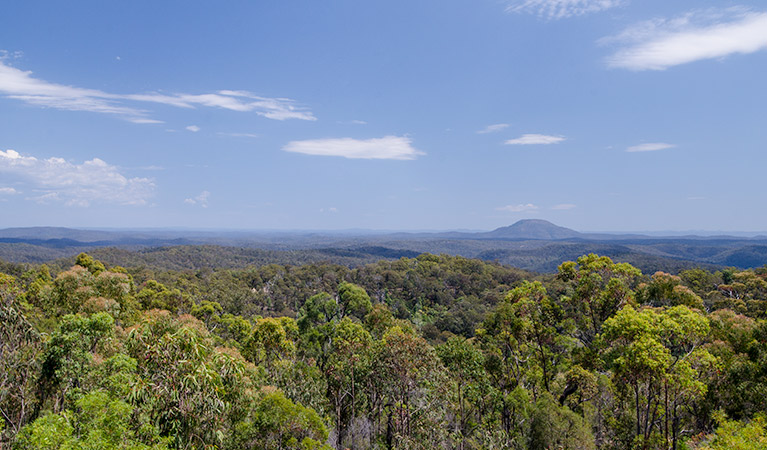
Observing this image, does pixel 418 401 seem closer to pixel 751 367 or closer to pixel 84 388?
pixel 84 388

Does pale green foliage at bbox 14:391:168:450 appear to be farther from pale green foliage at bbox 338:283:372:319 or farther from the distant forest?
pale green foliage at bbox 338:283:372:319

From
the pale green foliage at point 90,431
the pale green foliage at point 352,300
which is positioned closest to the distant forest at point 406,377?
the pale green foliage at point 90,431

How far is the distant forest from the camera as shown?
25.3 ft

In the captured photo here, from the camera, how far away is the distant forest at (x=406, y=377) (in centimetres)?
772

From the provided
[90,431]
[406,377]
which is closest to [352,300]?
[406,377]

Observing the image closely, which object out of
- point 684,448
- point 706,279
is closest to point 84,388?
point 684,448

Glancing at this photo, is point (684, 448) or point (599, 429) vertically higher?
point (684, 448)

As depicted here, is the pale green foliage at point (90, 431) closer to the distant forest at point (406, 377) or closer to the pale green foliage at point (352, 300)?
the distant forest at point (406, 377)

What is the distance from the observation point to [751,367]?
12602 millimetres

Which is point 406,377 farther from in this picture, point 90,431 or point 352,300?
point 352,300

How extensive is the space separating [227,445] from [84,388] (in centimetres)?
401

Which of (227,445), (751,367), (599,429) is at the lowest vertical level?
(599,429)

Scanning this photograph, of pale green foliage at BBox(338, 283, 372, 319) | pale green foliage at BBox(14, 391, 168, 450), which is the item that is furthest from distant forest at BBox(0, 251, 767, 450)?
pale green foliage at BBox(338, 283, 372, 319)

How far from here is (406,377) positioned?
43.5ft
